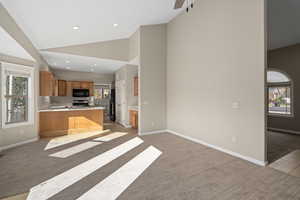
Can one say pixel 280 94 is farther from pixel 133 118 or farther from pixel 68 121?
pixel 68 121

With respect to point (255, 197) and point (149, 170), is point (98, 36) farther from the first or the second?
point (255, 197)

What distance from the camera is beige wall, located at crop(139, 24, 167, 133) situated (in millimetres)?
4957

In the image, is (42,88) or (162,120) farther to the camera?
(162,120)

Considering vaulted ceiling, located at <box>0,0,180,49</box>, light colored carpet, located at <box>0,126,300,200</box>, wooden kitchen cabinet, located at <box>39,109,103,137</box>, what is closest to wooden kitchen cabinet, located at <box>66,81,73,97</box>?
wooden kitchen cabinet, located at <box>39,109,103,137</box>

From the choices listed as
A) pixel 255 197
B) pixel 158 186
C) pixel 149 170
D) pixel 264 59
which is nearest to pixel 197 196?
pixel 158 186

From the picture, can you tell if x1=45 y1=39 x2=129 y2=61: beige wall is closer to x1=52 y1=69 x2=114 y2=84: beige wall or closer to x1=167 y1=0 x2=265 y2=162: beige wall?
x1=167 y1=0 x2=265 y2=162: beige wall

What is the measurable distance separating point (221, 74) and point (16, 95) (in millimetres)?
→ 5602

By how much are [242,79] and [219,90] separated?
1.91ft

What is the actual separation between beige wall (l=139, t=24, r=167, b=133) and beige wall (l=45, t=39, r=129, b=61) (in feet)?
3.95

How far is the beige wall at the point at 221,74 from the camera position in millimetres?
2797

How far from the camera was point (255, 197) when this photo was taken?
187 cm

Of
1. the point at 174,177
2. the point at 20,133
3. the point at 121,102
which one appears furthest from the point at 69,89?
the point at 174,177

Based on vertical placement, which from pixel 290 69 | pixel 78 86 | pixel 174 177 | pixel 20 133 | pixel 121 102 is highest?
pixel 290 69

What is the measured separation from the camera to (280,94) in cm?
589
